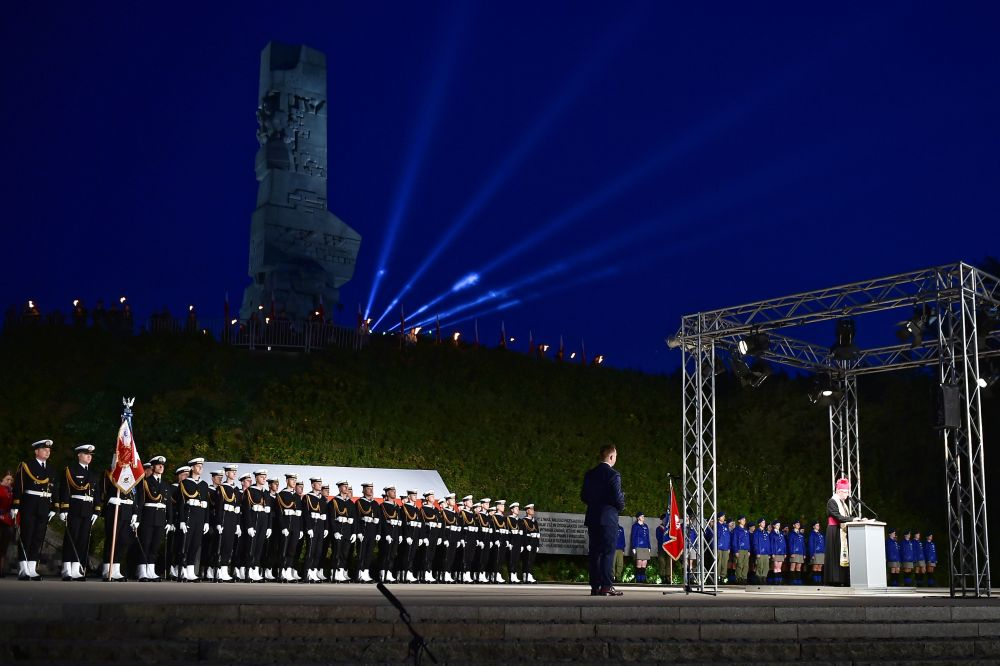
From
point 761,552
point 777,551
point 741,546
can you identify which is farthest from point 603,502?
Answer: point 777,551

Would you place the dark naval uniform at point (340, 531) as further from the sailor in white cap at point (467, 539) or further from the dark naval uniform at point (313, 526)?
the sailor in white cap at point (467, 539)

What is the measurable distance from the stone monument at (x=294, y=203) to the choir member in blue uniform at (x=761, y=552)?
628 inches

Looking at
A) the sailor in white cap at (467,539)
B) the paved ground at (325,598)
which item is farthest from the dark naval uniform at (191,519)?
the sailor in white cap at (467,539)

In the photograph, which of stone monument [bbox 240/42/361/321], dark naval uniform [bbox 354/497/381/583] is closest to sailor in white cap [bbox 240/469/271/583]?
dark naval uniform [bbox 354/497/381/583]

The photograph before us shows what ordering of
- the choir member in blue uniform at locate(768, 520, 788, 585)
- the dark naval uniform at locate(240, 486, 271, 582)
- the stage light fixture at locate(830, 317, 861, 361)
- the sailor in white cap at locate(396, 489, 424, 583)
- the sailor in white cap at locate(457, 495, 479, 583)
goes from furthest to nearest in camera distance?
the choir member in blue uniform at locate(768, 520, 788, 585) < the sailor in white cap at locate(457, 495, 479, 583) < the sailor in white cap at locate(396, 489, 424, 583) < the stage light fixture at locate(830, 317, 861, 361) < the dark naval uniform at locate(240, 486, 271, 582)

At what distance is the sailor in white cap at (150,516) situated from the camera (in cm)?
1478

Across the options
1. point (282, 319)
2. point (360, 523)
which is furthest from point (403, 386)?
point (360, 523)

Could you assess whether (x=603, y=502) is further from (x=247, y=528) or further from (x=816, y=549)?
(x=816, y=549)

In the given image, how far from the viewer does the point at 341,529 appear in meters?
17.5

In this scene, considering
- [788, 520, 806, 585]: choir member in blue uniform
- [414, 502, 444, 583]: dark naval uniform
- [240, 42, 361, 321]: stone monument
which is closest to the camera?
[414, 502, 444, 583]: dark naval uniform

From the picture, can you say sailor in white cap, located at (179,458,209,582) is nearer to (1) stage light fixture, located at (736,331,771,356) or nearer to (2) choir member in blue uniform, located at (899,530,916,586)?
(1) stage light fixture, located at (736,331,771,356)

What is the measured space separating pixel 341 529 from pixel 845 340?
8781 millimetres

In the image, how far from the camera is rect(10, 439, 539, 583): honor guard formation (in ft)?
46.1

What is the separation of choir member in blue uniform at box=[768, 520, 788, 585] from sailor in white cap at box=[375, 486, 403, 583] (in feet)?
34.0
